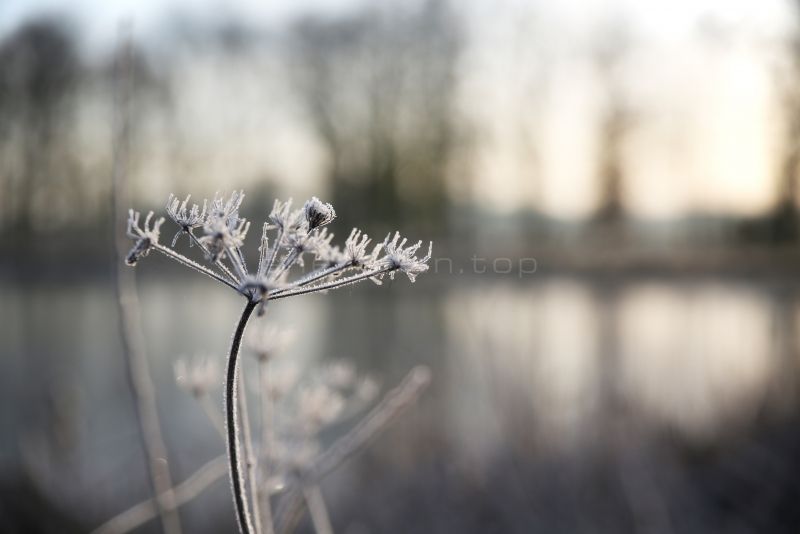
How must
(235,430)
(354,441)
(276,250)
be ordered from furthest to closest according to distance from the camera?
1. (354,441)
2. (276,250)
3. (235,430)

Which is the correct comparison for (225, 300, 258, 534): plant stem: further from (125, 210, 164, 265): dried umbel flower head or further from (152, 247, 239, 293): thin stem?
(125, 210, 164, 265): dried umbel flower head

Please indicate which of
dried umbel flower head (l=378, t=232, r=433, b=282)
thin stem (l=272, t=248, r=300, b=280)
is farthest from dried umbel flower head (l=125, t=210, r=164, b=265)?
dried umbel flower head (l=378, t=232, r=433, b=282)

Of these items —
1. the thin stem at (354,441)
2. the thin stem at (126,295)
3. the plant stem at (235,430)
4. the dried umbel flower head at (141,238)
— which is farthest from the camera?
the thin stem at (126,295)

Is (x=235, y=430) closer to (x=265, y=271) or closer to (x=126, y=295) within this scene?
(x=265, y=271)

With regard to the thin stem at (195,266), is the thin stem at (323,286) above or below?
below

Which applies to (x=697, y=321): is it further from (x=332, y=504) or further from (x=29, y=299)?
(x=29, y=299)

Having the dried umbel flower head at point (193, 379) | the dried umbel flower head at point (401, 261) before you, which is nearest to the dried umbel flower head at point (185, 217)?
the dried umbel flower head at point (401, 261)

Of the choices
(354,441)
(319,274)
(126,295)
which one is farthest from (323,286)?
(126,295)

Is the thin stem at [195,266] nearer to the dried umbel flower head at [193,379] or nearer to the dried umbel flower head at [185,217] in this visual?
the dried umbel flower head at [185,217]

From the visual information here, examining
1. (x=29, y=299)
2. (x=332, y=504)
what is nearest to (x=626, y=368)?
(x=332, y=504)

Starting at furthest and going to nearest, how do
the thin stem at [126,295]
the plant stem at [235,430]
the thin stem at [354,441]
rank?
the thin stem at [126,295]
the thin stem at [354,441]
the plant stem at [235,430]
